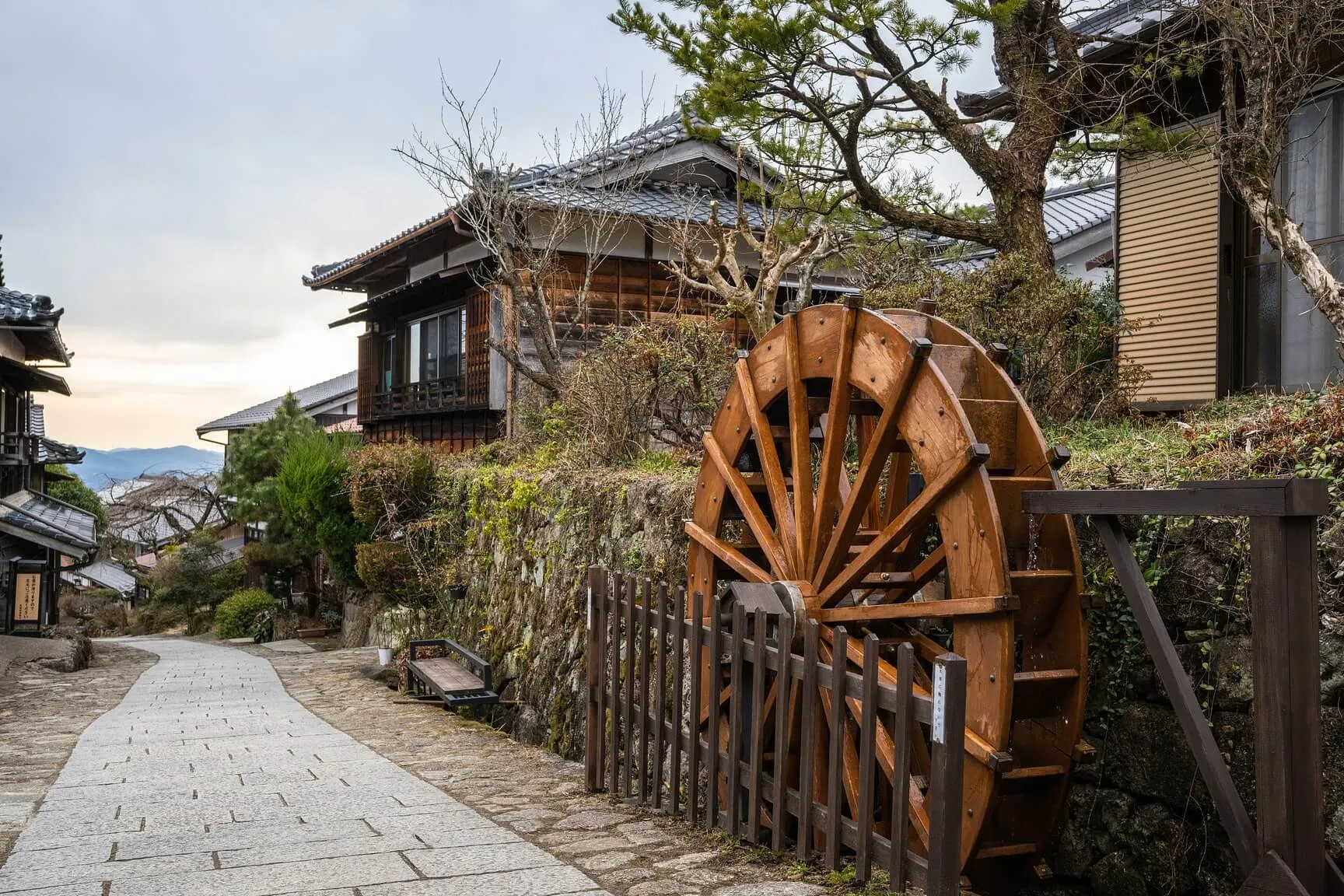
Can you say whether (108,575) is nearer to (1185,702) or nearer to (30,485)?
(30,485)

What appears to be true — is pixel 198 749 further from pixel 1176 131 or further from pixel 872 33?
pixel 1176 131

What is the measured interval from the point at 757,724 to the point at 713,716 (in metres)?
0.43

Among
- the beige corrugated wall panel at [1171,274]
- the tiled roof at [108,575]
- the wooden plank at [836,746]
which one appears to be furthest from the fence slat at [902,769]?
the tiled roof at [108,575]

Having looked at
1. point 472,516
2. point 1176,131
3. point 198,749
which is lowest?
point 198,749

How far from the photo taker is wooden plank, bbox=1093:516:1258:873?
386 centimetres

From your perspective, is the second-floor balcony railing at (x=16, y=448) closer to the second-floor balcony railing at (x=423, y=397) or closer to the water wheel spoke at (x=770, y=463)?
the second-floor balcony railing at (x=423, y=397)

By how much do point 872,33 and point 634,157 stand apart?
9349 mm

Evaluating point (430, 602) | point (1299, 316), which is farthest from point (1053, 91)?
point (430, 602)

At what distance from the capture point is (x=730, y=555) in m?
6.84

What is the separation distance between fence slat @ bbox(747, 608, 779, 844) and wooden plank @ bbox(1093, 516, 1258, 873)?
1.62 meters

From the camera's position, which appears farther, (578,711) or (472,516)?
(472,516)

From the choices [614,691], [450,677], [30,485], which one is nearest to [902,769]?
[614,691]

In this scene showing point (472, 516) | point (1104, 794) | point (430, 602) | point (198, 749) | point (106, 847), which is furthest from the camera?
point (430, 602)

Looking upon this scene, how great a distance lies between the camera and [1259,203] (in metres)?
7.59
